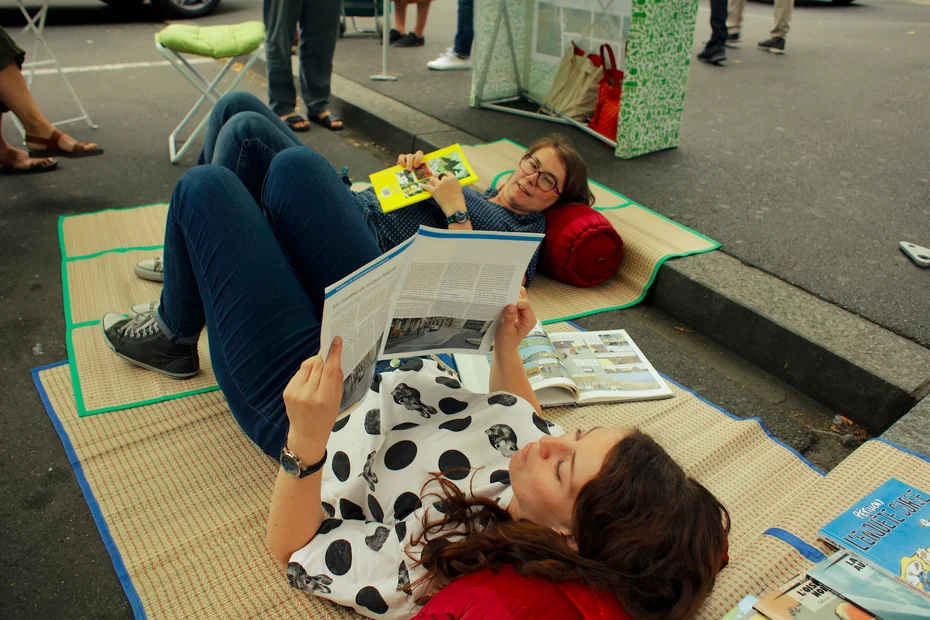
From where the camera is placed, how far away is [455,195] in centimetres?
241

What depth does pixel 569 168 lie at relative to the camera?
252 cm

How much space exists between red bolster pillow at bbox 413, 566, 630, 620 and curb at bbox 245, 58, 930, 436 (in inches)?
55.0

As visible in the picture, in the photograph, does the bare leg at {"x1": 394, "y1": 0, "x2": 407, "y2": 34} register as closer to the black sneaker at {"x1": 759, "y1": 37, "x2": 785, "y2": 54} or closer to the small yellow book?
the black sneaker at {"x1": 759, "y1": 37, "x2": 785, "y2": 54}

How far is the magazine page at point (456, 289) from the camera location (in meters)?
1.30

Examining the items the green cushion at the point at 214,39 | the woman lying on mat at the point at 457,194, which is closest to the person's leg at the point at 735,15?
the green cushion at the point at 214,39

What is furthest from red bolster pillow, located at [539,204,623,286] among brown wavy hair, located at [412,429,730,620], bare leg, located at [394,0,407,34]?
bare leg, located at [394,0,407,34]

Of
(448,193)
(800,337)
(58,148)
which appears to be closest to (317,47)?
(58,148)

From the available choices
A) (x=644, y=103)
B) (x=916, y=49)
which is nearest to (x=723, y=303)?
(x=644, y=103)

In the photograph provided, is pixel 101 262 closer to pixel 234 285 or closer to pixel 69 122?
pixel 234 285

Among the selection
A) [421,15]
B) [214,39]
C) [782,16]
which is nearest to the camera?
[214,39]

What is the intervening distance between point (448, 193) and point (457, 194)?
3cm

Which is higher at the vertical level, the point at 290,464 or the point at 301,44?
the point at 301,44

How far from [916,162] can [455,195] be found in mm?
2779

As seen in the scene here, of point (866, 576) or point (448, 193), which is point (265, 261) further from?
point (866, 576)
